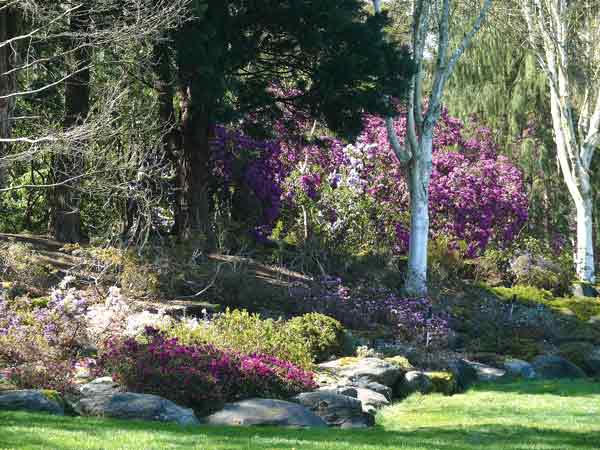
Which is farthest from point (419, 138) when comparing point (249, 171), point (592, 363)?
point (592, 363)

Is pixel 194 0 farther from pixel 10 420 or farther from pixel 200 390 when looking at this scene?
pixel 10 420

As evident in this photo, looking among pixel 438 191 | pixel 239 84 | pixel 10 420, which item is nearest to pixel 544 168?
pixel 438 191

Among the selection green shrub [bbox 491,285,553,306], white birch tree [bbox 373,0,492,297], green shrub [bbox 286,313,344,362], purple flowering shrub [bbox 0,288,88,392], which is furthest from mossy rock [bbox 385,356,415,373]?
green shrub [bbox 491,285,553,306]

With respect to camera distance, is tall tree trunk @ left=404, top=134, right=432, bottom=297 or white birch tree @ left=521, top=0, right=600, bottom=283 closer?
tall tree trunk @ left=404, top=134, right=432, bottom=297

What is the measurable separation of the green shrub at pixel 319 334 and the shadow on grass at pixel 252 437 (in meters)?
3.58

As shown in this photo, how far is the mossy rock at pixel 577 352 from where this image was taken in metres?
14.1

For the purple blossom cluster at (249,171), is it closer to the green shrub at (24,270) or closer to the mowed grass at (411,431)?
the green shrub at (24,270)

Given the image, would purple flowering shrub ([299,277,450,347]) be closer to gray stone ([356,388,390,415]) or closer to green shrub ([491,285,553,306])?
gray stone ([356,388,390,415])

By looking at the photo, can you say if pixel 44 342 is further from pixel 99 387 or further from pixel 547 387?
pixel 547 387

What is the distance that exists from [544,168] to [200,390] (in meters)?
Answer: 23.7

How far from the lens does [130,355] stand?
31.3ft

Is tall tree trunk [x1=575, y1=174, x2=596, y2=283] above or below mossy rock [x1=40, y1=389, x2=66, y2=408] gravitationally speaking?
above

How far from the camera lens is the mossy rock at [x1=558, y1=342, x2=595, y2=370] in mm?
14071

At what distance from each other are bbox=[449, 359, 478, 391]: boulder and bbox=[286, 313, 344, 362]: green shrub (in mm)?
1545
